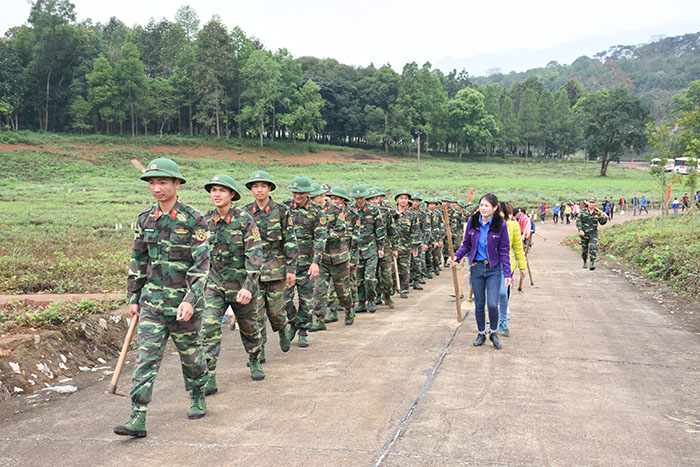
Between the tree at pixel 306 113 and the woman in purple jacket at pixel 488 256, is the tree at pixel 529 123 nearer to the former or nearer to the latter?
the tree at pixel 306 113

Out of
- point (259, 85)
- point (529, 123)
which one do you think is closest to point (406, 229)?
point (259, 85)

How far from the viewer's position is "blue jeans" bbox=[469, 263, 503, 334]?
757cm

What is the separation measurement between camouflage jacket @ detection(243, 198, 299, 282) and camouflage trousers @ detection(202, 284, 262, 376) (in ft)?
2.90

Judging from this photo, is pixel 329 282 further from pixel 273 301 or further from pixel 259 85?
pixel 259 85

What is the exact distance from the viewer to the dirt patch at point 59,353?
6348mm

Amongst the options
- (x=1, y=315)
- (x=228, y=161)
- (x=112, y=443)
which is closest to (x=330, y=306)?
(x=1, y=315)

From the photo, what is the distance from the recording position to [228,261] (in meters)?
6.29

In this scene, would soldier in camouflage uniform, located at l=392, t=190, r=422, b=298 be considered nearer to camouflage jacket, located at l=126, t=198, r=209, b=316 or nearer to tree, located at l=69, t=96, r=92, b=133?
camouflage jacket, located at l=126, t=198, r=209, b=316

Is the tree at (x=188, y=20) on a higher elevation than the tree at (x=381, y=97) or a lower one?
higher

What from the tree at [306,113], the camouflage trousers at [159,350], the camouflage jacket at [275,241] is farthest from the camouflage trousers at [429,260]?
the tree at [306,113]

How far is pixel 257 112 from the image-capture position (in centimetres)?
7212

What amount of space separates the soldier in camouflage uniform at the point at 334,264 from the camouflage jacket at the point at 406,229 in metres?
2.89

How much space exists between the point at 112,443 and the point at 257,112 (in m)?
70.0

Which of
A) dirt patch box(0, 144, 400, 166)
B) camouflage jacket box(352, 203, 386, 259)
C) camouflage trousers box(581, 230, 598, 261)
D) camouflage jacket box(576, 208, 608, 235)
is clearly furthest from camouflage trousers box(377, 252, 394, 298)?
dirt patch box(0, 144, 400, 166)
